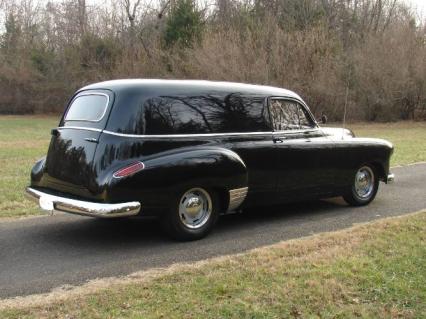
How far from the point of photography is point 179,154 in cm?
582

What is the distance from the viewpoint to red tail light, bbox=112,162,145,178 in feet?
18.0

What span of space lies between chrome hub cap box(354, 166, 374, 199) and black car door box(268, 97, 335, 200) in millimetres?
724

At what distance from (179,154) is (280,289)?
79.1 inches

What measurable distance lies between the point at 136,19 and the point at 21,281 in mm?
51005

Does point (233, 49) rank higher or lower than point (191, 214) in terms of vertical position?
higher

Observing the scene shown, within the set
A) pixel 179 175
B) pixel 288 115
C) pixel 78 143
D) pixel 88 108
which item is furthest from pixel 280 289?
pixel 288 115

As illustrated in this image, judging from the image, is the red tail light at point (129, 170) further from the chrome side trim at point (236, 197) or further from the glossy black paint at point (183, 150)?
the chrome side trim at point (236, 197)

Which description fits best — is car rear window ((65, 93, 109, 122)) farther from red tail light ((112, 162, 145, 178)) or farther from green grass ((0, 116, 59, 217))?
green grass ((0, 116, 59, 217))

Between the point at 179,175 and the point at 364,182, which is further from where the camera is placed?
the point at 364,182

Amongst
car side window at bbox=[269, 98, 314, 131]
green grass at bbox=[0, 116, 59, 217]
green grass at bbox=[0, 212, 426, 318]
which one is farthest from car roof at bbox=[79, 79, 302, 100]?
green grass at bbox=[0, 116, 59, 217]

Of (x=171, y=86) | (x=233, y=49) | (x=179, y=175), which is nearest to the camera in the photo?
(x=179, y=175)

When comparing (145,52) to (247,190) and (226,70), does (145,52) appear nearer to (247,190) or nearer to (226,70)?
(226,70)

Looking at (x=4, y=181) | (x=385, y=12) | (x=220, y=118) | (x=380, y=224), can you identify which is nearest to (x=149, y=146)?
(x=220, y=118)

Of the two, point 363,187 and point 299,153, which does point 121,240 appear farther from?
point 363,187
